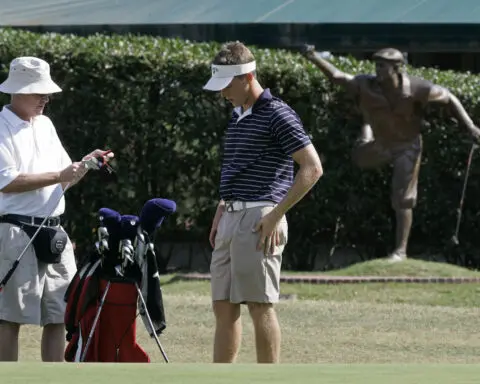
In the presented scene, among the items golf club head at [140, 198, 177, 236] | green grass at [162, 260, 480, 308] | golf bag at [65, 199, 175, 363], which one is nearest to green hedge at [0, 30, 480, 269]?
green grass at [162, 260, 480, 308]

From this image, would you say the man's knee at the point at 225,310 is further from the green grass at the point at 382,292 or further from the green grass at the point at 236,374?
the green grass at the point at 382,292

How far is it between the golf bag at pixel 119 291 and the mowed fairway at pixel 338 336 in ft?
2.12

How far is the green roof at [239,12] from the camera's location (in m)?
18.3

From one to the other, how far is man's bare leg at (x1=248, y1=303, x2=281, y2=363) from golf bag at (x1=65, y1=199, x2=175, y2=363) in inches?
20.6

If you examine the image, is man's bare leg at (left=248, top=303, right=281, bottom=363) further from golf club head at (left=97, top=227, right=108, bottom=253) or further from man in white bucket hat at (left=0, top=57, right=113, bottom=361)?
man in white bucket hat at (left=0, top=57, right=113, bottom=361)

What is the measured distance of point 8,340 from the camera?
24.0 ft

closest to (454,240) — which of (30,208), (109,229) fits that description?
(109,229)

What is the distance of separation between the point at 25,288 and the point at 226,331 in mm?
966

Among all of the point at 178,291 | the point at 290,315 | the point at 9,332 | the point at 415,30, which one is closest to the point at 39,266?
the point at 9,332

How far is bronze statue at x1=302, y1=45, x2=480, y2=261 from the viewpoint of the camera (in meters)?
12.9

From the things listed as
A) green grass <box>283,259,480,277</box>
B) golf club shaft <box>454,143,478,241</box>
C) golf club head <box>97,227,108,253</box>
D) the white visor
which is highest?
the white visor

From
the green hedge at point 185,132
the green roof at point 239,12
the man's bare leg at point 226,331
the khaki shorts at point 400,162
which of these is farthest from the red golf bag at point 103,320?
the green roof at point 239,12

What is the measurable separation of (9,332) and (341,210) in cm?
710

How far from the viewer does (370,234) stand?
14.4 metres
